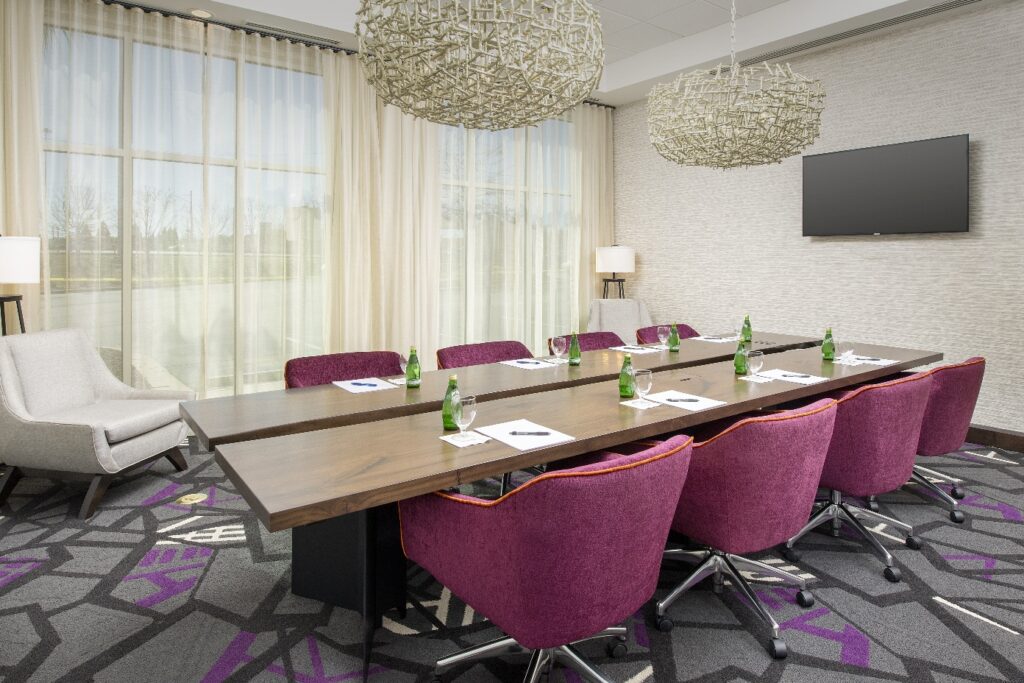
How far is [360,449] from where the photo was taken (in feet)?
6.82

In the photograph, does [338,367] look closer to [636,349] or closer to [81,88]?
[636,349]

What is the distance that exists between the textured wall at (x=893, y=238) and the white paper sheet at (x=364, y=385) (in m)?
4.25

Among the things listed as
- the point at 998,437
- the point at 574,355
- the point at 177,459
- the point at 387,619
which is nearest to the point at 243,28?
the point at 177,459

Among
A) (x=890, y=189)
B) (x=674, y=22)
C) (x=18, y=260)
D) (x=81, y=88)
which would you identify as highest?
(x=674, y=22)

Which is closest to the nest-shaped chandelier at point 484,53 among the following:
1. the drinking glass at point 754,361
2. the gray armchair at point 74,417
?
the drinking glass at point 754,361

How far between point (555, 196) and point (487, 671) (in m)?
5.73

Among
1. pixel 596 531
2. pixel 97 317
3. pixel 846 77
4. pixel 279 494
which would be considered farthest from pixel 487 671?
pixel 846 77

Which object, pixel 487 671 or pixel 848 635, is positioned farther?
pixel 848 635

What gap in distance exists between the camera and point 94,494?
3449 millimetres

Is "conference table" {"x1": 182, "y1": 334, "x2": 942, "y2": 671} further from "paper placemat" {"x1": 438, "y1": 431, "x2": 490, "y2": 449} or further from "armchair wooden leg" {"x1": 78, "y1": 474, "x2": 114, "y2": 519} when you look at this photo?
"armchair wooden leg" {"x1": 78, "y1": 474, "x2": 114, "y2": 519}

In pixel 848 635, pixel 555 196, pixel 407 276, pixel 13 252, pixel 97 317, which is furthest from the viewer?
pixel 555 196

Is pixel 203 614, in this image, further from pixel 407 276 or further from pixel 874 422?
pixel 407 276

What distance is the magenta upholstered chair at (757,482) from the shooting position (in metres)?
2.13

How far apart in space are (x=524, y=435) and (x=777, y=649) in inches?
44.0
